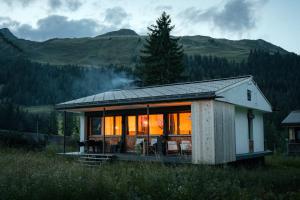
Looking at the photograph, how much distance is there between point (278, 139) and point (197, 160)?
37606 mm

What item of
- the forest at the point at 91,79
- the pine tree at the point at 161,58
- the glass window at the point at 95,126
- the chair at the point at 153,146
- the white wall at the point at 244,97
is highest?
the forest at the point at 91,79

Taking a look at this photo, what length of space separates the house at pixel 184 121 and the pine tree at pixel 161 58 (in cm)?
1488

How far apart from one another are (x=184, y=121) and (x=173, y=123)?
621mm

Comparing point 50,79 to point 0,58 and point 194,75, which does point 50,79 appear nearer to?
point 0,58

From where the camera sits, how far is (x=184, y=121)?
56.9ft

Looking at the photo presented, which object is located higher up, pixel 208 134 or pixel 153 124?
pixel 153 124

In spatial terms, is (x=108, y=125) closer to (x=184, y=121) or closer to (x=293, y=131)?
(x=184, y=121)

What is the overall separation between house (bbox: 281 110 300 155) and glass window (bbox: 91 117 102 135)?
52.3ft

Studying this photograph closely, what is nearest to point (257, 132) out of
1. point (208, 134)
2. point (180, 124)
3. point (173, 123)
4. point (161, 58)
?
point (180, 124)

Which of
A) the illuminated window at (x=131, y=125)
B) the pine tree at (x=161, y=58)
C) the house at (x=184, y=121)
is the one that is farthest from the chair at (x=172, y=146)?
the pine tree at (x=161, y=58)

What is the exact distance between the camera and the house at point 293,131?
27.9 meters

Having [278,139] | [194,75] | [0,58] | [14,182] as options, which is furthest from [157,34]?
[0,58]

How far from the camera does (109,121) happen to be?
2030 cm

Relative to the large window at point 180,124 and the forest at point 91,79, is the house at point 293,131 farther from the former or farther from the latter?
the forest at point 91,79
